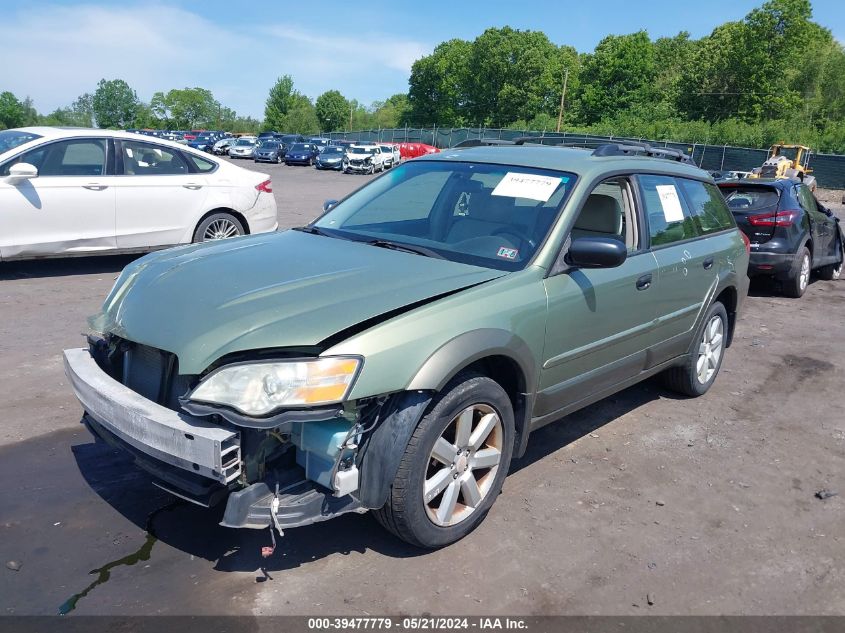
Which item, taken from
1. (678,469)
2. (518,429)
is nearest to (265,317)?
(518,429)

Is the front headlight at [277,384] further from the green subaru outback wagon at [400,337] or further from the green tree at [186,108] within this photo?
the green tree at [186,108]

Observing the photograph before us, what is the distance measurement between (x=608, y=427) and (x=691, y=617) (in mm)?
2017

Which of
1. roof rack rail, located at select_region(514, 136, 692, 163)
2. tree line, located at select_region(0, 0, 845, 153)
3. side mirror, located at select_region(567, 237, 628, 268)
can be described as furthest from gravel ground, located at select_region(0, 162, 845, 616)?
tree line, located at select_region(0, 0, 845, 153)

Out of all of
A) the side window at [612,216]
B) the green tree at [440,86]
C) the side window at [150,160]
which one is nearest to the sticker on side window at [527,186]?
the side window at [612,216]

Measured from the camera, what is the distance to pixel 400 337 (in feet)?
9.22

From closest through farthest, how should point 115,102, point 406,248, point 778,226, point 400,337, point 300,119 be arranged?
point 400,337
point 406,248
point 778,226
point 300,119
point 115,102

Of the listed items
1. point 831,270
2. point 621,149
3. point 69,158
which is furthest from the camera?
point 831,270

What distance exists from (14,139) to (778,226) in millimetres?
9304

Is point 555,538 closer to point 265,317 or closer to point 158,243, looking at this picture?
point 265,317

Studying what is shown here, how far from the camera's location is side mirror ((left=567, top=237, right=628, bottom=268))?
136 inches

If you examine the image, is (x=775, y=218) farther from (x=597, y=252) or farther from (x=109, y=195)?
(x=109, y=195)

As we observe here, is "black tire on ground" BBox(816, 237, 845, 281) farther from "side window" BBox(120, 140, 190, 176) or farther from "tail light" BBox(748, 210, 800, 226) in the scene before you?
"side window" BBox(120, 140, 190, 176)

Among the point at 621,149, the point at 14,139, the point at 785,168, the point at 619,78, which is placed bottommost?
the point at 14,139

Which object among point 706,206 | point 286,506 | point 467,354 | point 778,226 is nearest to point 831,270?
point 778,226
